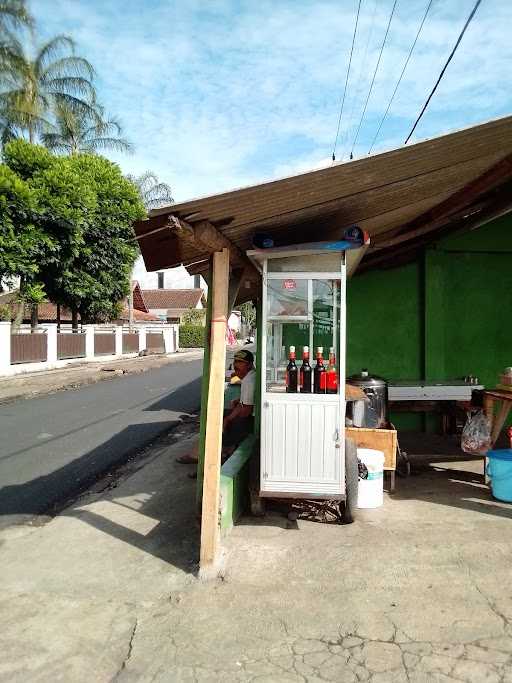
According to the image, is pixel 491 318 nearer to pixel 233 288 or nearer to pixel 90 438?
pixel 233 288

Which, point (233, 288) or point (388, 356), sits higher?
point (233, 288)

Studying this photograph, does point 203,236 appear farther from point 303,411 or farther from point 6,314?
point 6,314

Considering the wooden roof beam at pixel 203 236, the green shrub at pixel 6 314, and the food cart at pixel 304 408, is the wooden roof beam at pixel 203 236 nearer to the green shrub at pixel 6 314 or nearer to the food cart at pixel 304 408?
the food cart at pixel 304 408

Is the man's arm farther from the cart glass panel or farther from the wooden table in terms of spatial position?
the wooden table

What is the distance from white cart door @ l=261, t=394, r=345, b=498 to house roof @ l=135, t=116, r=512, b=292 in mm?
1394

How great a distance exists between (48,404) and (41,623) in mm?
11474

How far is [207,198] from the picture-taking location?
12.0ft

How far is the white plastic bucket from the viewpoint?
5367 millimetres

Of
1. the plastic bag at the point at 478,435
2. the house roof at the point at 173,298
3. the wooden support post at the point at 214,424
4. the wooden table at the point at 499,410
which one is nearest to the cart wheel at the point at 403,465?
the plastic bag at the point at 478,435

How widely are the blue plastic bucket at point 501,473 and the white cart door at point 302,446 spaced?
5.64 feet

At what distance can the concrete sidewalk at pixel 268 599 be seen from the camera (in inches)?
118

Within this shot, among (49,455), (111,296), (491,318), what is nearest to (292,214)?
(491,318)

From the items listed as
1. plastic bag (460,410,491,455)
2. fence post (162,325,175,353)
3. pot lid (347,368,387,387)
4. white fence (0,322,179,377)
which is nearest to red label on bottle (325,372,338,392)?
pot lid (347,368,387,387)

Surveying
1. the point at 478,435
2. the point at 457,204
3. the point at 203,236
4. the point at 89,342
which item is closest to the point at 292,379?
the point at 203,236
